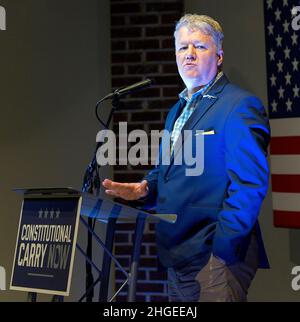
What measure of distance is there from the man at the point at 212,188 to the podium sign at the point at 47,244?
194mm

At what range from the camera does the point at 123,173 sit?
12.5 ft

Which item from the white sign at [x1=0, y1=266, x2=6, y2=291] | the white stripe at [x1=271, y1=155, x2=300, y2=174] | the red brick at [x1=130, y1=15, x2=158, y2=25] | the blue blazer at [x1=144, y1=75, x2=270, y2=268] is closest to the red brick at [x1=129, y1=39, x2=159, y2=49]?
the red brick at [x1=130, y1=15, x2=158, y2=25]

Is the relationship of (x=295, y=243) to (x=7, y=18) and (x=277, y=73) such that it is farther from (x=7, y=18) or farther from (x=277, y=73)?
(x=7, y=18)

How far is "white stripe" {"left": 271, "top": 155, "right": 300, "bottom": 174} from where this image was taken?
3213 millimetres

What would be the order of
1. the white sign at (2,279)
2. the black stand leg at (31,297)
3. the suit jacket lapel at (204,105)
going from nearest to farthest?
1. the black stand leg at (31,297)
2. the suit jacket lapel at (204,105)
3. the white sign at (2,279)

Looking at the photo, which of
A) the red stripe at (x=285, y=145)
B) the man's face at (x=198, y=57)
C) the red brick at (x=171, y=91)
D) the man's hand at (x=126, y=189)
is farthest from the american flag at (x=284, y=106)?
the man's hand at (x=126, y=189)

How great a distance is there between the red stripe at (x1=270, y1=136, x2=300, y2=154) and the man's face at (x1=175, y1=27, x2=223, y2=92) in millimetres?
840

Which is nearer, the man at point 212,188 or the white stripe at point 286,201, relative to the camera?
the man at point 212,188

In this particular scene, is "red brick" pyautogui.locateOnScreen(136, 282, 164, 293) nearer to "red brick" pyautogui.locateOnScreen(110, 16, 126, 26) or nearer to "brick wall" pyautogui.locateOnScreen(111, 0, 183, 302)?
"brick wall" pyautogui.locateOnScreen(111, 0, 183, 302)

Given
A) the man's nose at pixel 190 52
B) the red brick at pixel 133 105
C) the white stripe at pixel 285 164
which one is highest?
the red brick at pixel 133 105

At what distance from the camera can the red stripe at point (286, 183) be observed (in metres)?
3.20

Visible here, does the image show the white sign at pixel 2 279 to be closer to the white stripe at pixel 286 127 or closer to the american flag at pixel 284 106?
the american flag at pixel 284 106
